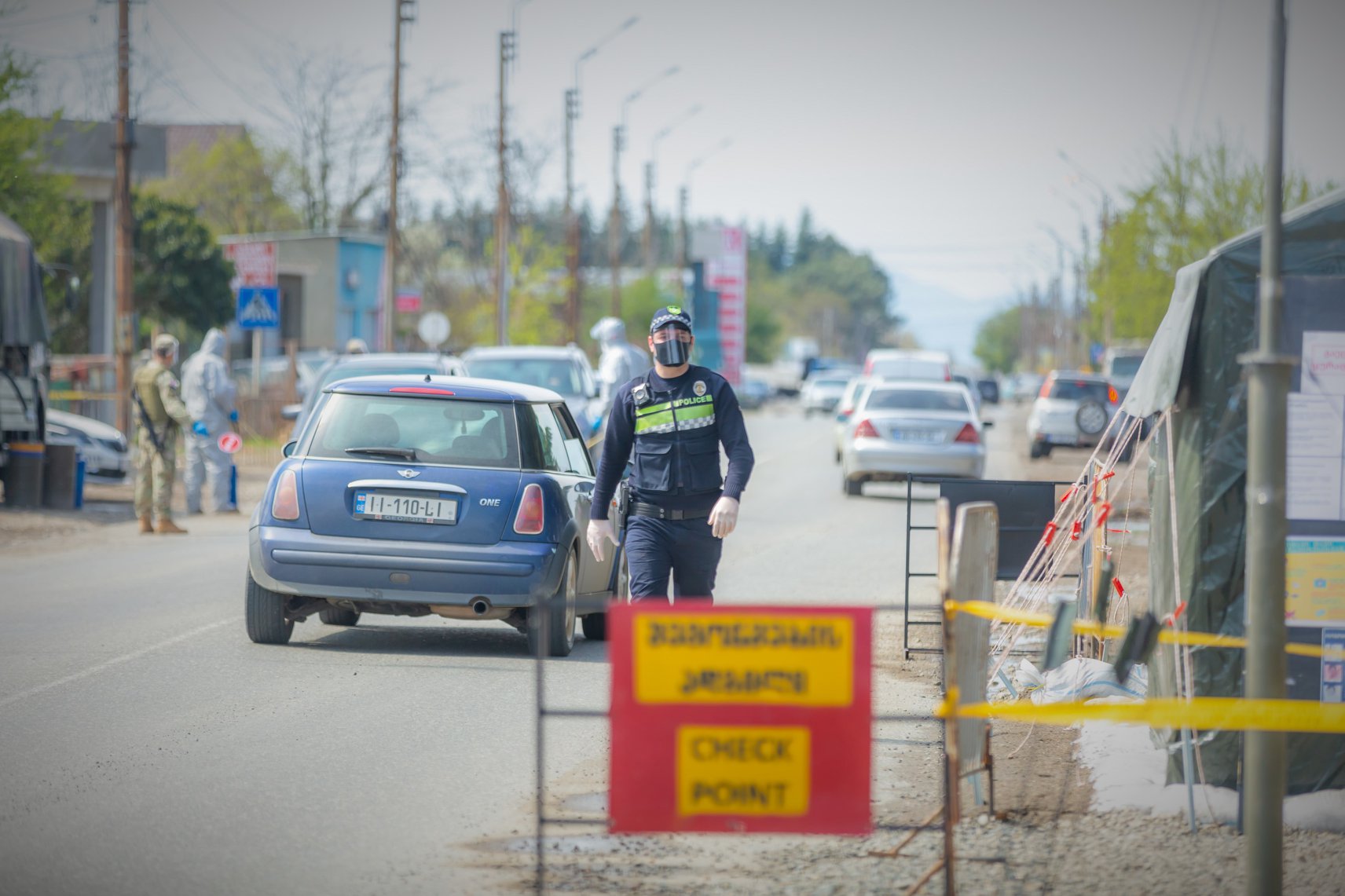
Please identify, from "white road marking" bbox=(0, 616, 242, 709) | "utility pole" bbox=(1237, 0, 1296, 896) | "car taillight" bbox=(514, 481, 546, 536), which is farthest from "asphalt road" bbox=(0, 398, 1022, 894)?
"utility pole" bbox=(1237, 0, 1296, 896)

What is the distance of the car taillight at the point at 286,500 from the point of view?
31.1 ft

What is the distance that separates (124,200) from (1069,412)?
19450 millimetres

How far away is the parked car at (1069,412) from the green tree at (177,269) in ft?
81.9

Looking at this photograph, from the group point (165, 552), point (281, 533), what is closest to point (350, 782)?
point (281, 533)

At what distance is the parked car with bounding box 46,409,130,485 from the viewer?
23.7 metres

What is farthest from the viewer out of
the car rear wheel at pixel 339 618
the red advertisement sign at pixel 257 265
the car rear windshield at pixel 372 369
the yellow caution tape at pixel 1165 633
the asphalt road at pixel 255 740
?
the red advertisement sign at pixel 257 265

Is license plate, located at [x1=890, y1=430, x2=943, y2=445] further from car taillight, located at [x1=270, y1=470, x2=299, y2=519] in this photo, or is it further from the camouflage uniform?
car taillight, located at [x1=270, y1=470, x2=299, y2=519]

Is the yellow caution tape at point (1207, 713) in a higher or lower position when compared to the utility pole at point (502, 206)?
lower

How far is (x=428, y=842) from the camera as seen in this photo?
5.84 meters

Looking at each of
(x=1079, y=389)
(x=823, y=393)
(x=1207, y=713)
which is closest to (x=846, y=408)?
(x=1079, y=389)

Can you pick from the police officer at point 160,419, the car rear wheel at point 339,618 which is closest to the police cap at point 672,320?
the car rear wheel at point 339,618

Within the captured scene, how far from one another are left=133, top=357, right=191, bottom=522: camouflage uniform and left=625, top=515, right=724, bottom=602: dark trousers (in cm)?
1083

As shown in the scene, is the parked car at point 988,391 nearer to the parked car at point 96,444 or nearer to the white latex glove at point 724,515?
the parked car at point 96,444

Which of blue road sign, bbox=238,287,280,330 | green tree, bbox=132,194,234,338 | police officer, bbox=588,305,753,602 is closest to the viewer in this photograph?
police officer, bbox=588,305,753,602
